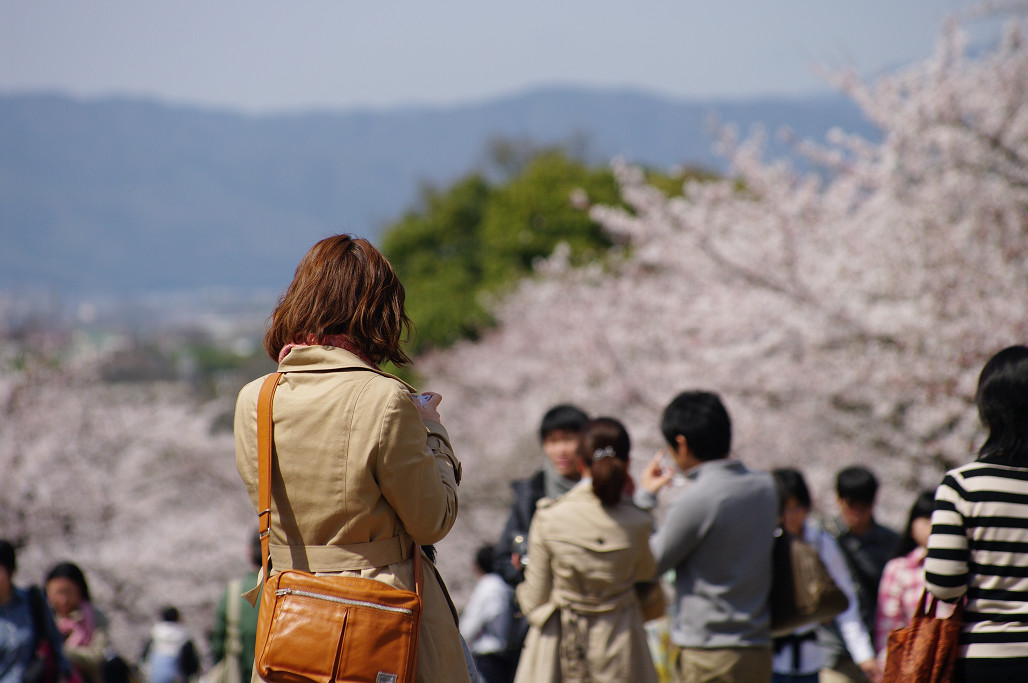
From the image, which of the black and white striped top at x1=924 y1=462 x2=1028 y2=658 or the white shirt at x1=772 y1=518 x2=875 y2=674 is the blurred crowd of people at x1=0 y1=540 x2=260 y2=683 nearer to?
the white shirt at x1=772 y1=518 x2=875 y2=674

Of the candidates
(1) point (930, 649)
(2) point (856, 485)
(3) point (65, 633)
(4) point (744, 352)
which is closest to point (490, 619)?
(2) point (856, 485)

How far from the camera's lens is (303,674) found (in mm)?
1698

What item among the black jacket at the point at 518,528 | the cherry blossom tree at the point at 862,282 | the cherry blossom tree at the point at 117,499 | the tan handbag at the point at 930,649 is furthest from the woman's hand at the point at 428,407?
the cherry blossom tree at the point at 117,499

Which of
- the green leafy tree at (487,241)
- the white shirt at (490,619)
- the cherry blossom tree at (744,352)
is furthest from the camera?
the green leafy tree at (487,241)

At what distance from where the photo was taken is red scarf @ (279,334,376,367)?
1.85m

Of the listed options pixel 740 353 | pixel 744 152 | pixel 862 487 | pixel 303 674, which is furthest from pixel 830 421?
pixel 303 674

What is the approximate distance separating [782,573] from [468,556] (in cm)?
906

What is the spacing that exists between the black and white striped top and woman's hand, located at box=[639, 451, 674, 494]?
1.19 metres

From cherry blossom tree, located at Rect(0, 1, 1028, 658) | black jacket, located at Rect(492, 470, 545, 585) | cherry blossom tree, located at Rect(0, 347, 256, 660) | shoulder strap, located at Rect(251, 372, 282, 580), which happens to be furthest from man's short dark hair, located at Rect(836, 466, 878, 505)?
cherry blossom tree, located at Rect(0, 347, 256, 660)

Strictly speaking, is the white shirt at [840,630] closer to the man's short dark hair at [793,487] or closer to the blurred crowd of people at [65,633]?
the man's short dark hair at [793,487]

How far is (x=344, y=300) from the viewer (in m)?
1.85

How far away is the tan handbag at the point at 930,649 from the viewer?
6.47ft

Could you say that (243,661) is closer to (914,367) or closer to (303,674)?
(303,674)

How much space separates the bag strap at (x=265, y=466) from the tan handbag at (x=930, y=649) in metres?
1.11
